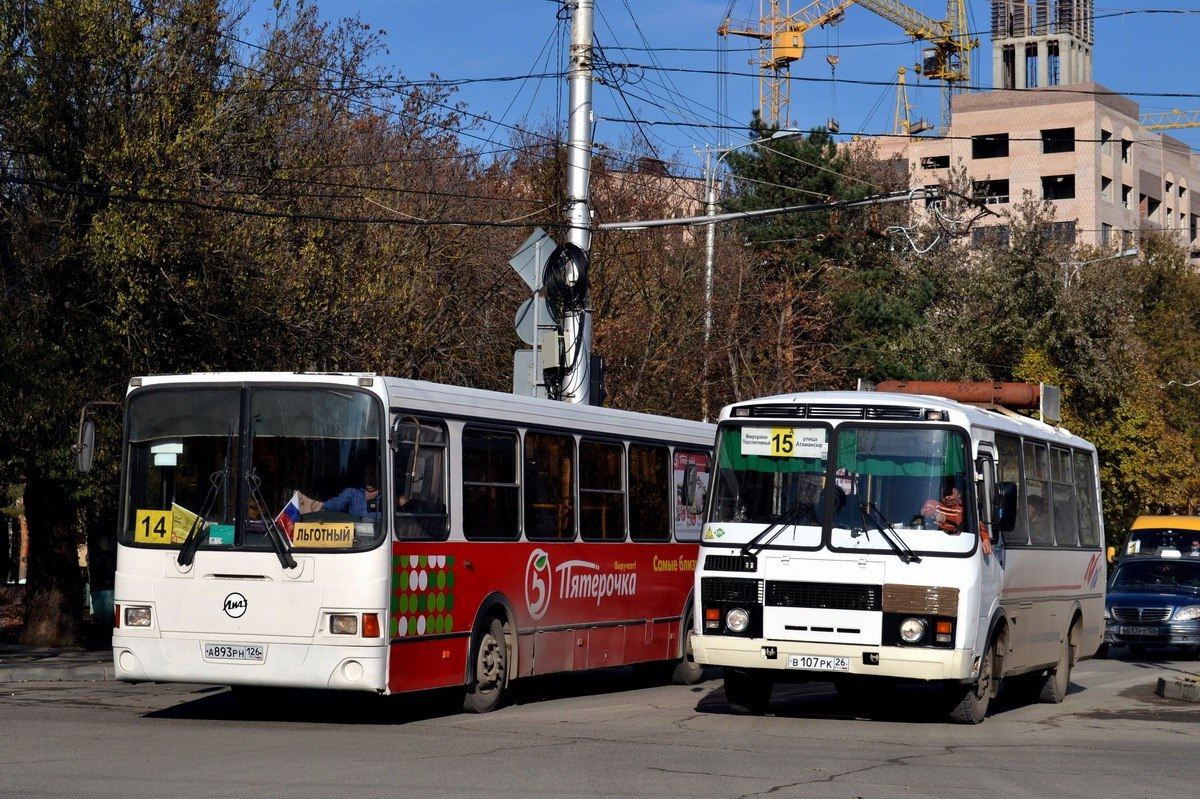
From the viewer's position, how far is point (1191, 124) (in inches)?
4035

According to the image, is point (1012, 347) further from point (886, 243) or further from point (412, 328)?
point (412, 328)

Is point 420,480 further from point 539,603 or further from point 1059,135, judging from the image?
point 1059,135

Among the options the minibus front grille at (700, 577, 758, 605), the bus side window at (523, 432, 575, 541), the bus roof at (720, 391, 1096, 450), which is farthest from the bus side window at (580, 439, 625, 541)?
the minibus front grille at (700, 577, 758, 605)

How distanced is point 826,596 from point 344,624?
151 inches

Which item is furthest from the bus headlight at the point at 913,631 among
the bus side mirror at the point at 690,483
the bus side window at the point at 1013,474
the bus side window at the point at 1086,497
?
the bus side window at the point at 1086,497

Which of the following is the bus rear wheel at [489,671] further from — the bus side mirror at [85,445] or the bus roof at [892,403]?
the bus side mirror at [85,445]

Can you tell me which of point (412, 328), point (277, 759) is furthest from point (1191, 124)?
point (277, 759)

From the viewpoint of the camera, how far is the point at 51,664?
61.4ft

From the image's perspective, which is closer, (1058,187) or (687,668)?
(687,668)

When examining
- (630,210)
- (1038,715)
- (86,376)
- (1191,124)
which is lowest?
(1038,715)

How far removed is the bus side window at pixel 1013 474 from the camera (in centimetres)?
1458

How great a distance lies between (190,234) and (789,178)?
2958 centimetres

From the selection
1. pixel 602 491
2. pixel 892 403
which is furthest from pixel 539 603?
pixel 892 403

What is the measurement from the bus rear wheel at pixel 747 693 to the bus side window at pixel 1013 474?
2477 mm
